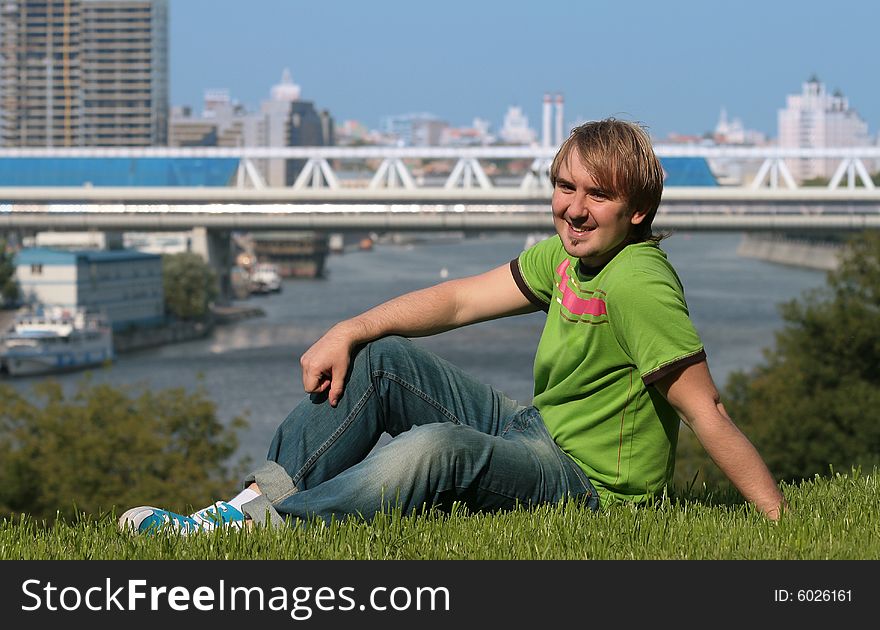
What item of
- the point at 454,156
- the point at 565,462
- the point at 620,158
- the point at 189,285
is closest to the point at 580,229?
the point at 620,158

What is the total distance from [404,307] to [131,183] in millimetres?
38180

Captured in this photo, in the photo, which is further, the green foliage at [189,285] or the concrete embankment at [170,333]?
the green foliage at [189,285]

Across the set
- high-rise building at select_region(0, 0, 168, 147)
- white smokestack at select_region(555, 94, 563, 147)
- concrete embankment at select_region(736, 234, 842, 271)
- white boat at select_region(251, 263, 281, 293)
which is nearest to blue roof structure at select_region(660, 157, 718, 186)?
concrete embankment at select_region(736, 234, 842, 271)

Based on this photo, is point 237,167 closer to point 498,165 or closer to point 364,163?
point 498,165

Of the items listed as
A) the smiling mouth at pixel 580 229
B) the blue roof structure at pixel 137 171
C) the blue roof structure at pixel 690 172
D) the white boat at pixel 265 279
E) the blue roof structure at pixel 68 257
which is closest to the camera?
the smiling mouth at pixel 580 229

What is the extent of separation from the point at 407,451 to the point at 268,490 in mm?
253

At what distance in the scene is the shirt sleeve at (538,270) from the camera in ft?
7.89

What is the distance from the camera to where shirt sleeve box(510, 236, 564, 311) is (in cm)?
241

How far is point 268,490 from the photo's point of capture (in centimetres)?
222

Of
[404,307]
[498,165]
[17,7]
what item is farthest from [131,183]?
[17,7]

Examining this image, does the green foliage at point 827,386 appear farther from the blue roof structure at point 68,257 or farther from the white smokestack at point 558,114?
the white smokestack at point 558,114

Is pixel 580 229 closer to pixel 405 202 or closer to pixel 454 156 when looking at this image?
pixel 454 156

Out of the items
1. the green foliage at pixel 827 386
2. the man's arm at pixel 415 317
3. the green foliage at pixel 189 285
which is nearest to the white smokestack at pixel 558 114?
the green foliage at pixel 189 285

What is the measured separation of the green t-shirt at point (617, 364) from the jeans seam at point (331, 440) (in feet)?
0.92
